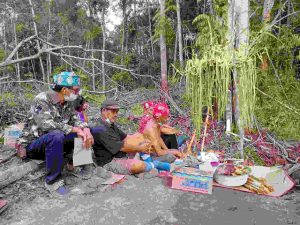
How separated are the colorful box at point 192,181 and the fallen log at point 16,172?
1.85 metres

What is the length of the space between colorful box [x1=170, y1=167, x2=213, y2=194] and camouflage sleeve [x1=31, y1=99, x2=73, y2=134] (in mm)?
1459

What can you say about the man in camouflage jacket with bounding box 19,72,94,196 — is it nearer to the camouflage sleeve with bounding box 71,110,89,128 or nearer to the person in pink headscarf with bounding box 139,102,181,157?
the camouflage sleeve with bounding box 71,110,89,128

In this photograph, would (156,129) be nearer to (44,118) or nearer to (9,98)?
(44,118)

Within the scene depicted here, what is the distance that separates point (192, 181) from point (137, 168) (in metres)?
0.81

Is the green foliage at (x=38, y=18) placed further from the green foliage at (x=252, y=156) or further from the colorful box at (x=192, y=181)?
the colorful box at (x=192, y=181)

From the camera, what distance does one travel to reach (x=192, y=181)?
3.56 meters

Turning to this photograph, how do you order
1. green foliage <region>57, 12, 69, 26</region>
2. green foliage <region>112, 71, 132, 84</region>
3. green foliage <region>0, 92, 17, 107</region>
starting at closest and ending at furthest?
green foliage <region>0, 92, 17, 107</region>
green foliage <region>112, 71, 132, 84</region>
green foliage <region>57, 12, 69, 26</region>

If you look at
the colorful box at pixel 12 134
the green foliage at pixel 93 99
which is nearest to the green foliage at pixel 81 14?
the green foliage at pixel 93 99

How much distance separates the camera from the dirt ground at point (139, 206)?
293 cm

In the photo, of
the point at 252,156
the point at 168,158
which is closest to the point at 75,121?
the point at 168,158

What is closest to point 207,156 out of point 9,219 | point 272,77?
point 9,219

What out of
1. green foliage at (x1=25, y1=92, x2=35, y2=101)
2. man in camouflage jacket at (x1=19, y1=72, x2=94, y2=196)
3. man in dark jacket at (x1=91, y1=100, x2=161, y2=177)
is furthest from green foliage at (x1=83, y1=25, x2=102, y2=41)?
man in camouflage jacket at (x1=19, y1=72, x2=94, y2=196)

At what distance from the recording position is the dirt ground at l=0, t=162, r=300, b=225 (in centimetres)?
293

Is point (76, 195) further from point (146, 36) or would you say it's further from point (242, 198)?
point (146, 36)
